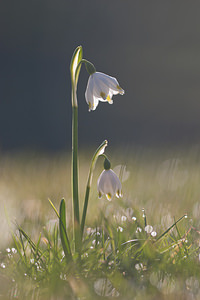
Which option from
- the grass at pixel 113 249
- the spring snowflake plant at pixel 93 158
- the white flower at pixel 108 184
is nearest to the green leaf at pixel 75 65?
the spring snowflake plant at pixel 93 158

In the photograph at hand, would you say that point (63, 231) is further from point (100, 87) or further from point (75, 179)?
point (100, 87)

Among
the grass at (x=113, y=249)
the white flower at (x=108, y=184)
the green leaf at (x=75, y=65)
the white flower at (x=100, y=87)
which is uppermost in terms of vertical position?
the green leaf at (x=75, y=65)

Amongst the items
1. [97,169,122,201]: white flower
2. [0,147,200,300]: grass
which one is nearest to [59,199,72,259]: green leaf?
[0,147,200,300]: grass

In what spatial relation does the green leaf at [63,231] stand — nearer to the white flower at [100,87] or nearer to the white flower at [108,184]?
the white flower at [108,184]

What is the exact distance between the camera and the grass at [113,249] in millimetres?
1028

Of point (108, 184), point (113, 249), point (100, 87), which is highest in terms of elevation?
point (100, 87)

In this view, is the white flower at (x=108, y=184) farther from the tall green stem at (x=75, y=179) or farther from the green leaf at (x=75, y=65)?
the green leaf at (x=75, y=65)

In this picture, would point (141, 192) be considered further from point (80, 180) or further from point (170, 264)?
point (170, 264)

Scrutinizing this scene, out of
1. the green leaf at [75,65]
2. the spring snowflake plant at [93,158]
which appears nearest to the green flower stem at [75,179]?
the spring snowflake plant at [93,158]

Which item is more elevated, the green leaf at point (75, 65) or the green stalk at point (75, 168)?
the green leaf at point (75, 65)

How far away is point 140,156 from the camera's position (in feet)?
10.0

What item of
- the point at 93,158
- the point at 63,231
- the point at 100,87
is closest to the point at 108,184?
the point at 93,158

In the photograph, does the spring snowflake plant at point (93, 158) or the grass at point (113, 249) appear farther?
the spring snowflake plant at point (93, 158)

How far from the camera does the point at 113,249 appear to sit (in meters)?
1.17
